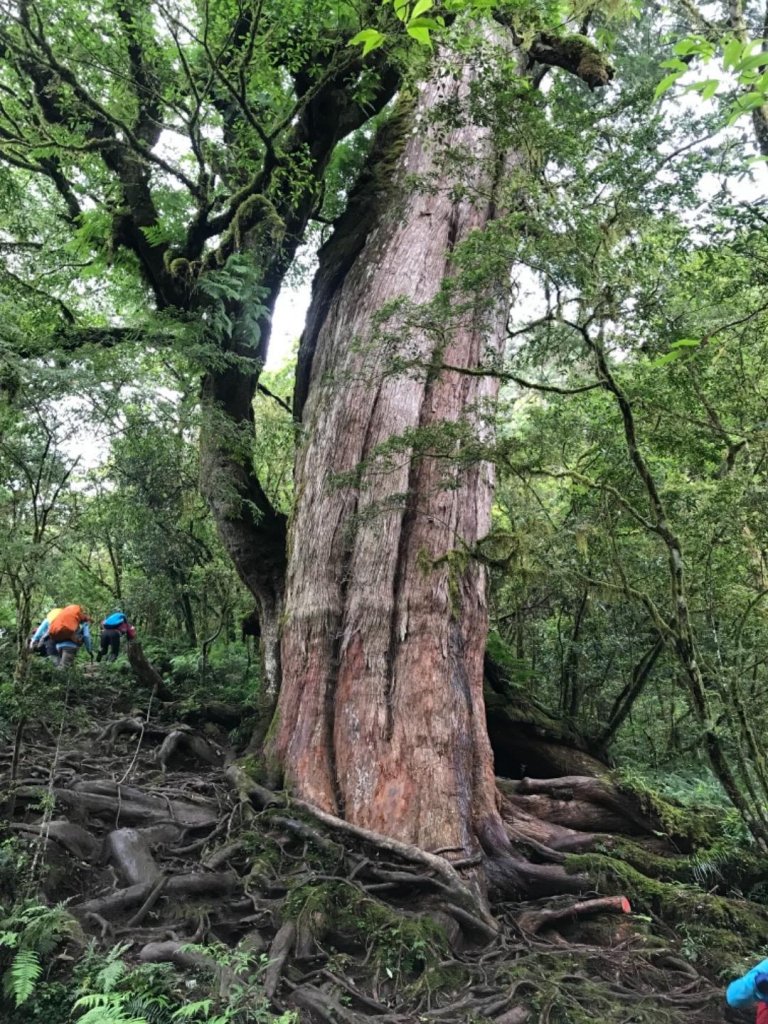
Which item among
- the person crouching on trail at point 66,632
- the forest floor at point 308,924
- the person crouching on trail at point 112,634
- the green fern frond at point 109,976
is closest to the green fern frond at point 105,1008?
the green fern frond at point 109,976

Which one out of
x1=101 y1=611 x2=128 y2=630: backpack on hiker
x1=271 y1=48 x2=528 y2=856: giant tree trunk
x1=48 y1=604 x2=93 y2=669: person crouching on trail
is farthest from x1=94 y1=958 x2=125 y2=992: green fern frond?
x1=101 y1=611 x2=128 y2=630: backpack on hiker

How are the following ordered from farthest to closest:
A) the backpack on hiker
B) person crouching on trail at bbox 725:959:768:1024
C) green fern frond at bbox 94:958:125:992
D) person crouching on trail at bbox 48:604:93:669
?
the backpack on hiker < person crouching on trail at bbox 48:604:93:669 < person crouching on trail at bbox 725:959:768:1024 < green fern frond at bbox 94:958:125:992

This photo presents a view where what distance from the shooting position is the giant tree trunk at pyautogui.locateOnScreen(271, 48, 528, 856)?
180 inches

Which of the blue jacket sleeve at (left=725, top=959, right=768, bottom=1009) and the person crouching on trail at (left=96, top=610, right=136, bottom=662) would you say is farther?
the person crouching on trail at (left=96, top=610, right=136, bottom=662)

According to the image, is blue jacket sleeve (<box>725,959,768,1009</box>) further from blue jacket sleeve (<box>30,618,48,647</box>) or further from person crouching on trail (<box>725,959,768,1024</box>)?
blue jacket sleeve (<box>30,618,48,647</box>)

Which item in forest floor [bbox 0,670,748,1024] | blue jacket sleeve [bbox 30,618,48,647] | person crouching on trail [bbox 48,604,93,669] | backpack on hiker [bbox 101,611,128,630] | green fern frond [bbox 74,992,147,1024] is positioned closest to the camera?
green fern frond [bbox 74,992,147,1024]

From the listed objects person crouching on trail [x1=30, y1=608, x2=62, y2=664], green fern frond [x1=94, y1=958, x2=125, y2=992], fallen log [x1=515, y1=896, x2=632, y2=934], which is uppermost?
person crouching on trail [x1=30, y1=608, x2=62, y2=664]

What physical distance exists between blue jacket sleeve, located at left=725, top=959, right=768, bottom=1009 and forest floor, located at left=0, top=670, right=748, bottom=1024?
33 centimetres

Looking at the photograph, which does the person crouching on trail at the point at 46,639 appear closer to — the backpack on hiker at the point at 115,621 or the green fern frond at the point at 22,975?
the backpack on hiker at the point at 115,621

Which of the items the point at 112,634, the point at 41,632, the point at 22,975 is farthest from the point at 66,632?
the point at 22,975

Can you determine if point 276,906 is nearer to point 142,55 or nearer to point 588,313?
point 588,313

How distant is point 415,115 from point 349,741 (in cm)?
748

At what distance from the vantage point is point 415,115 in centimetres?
820

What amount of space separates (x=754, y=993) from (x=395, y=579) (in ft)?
11.1
